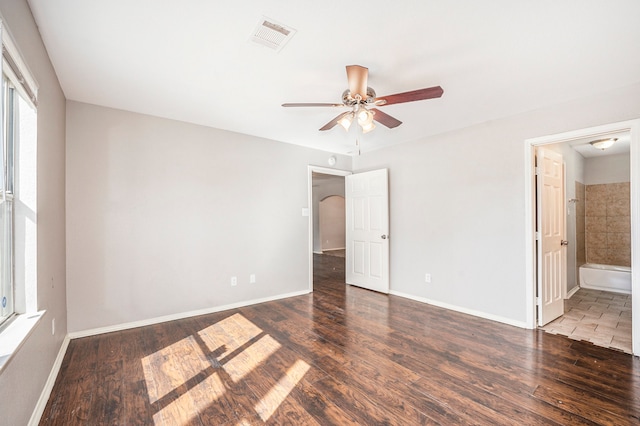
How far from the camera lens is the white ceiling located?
169cm

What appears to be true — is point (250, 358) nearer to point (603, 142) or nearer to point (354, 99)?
point (354, 99)

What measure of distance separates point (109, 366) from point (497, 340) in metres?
3.63

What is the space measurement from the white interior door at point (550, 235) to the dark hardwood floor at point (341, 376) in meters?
0.49

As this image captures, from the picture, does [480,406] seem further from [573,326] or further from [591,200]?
[591,200]

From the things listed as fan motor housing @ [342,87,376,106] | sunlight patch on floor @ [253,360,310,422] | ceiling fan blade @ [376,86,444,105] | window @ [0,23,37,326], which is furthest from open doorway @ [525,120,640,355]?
window @ [0,23,37,326]

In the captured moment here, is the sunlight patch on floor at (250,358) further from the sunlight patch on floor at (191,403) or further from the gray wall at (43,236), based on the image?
the gray wall at (43,236)

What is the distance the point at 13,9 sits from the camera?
146 centimetres

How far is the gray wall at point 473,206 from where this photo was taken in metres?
3.10

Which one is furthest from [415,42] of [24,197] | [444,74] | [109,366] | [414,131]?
[109,366]

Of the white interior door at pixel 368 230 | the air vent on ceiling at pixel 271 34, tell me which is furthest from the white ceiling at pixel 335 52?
the white interior door at pixel 368 230

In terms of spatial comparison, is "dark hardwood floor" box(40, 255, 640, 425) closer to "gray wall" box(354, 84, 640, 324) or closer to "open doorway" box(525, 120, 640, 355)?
"gray wall" box(354, 84, 640, 324)

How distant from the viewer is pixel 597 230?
5.57 m

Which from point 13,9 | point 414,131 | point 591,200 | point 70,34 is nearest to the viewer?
point 13,9

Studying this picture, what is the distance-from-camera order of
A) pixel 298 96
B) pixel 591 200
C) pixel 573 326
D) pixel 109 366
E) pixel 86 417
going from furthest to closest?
pixel 591 200 → pixel 573 326 → pixel 298 96 → pixel 109 366 → pixel 86 417
